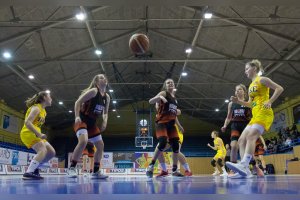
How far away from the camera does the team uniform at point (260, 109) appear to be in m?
4.46

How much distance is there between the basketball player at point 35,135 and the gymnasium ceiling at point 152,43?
7.48 m

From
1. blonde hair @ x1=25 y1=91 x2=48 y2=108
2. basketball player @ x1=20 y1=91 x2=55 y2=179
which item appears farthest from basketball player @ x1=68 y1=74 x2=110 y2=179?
blonde hair @ x1=25 y1=91 x2=48 y2=108

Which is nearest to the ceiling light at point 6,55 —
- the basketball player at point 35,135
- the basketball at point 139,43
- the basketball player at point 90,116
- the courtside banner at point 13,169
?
the courtside banner at point 13,169

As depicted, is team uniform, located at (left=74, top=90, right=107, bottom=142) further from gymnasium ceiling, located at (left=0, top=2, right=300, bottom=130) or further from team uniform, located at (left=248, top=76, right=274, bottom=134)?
gymnasium ceiling, located at (left=0, top=2, right=300, bottom=130)

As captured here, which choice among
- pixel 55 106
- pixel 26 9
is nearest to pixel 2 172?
pixel 26 9

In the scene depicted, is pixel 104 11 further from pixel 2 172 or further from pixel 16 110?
pixel 16 110

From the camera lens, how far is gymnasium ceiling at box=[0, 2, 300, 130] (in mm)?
13133

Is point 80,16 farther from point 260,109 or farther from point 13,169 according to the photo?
point 260,109

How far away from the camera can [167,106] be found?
609cm

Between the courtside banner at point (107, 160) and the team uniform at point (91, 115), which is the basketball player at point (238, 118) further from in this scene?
the courtside banner at point (107, 160)

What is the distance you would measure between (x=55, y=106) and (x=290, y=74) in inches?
752

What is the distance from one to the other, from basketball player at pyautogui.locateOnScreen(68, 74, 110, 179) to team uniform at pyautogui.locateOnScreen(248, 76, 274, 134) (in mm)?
2486

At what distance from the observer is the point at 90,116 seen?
5375 millimetres

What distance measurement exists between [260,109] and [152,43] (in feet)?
50.8
